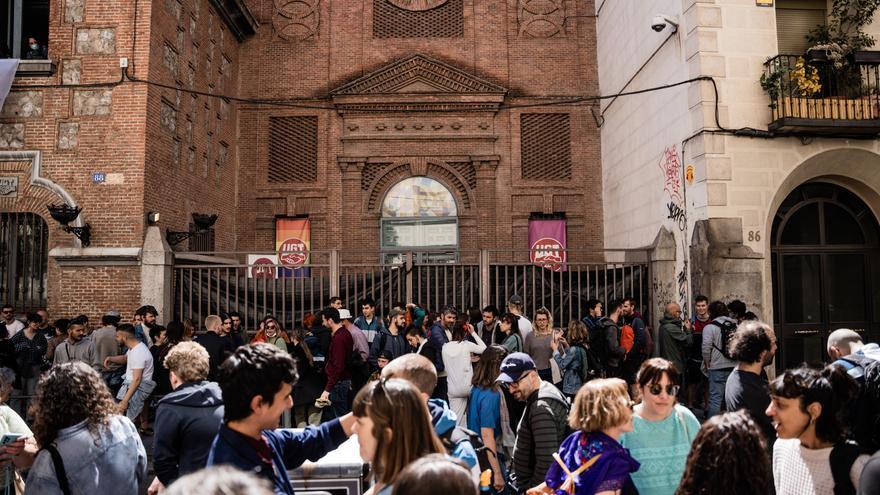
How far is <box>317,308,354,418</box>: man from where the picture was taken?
870 cm

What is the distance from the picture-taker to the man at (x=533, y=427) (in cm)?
445

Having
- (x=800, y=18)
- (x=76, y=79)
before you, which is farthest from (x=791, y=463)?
(x=76, y=79)

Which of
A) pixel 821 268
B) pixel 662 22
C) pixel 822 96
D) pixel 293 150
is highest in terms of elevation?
pixel 662 22

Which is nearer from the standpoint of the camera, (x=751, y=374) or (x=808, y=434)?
(x=808, y=434)

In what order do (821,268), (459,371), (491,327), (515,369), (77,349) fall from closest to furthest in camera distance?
1. (515,369)
2. (459,371)
3. (77,349)
4. (491,327)
5. (821,268)

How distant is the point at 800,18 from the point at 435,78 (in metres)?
9.99

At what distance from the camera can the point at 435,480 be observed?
1993mm

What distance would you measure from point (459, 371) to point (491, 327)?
2476 mm

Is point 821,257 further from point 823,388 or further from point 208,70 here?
point 208,70

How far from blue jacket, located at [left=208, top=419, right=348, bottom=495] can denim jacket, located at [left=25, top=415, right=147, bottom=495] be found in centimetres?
88

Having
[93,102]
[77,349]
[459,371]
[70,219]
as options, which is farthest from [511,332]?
[93,102]

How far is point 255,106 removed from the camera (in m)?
20.6

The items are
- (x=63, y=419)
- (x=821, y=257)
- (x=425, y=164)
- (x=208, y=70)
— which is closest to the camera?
(x=63, y=419)

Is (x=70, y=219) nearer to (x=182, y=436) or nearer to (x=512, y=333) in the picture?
(x=512, y=333)
